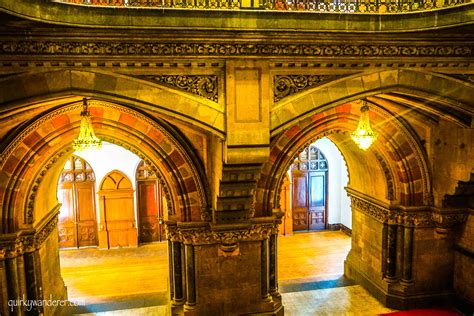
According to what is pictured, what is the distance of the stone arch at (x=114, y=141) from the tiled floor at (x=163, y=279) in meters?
2.35

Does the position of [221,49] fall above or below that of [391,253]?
above

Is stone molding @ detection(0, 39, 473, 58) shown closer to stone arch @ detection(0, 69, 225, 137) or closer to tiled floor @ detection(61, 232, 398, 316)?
stone arch @ detection(0, 69, 225, 137)

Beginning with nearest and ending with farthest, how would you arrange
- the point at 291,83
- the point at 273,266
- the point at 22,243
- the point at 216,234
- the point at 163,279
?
the point at 291,83 < the point at 22,243 < the point at 216,234 < the point at 273,266 < the point at 163,279

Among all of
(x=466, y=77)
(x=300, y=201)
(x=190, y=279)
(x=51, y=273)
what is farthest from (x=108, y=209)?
(x=466, y=77)

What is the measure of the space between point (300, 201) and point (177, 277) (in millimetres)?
5938

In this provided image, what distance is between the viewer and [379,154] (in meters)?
7.30

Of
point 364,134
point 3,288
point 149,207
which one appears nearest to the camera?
point 364,134

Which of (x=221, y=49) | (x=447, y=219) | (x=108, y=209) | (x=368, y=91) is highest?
(x=221, y=49)

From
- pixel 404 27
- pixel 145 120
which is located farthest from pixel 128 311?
pixel 404 27

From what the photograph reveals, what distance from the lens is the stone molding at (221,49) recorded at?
3.84 m

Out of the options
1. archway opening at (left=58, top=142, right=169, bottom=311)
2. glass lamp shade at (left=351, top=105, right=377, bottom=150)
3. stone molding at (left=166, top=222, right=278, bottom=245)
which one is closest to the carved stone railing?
glass lamp shade at (left=351, top=105, right=377, bottom=150)

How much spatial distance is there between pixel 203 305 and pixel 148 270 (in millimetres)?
3179

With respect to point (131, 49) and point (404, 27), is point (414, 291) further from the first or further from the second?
point (131, 49)

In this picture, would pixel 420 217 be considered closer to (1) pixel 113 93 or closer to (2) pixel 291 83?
(2) pixel 291 83
